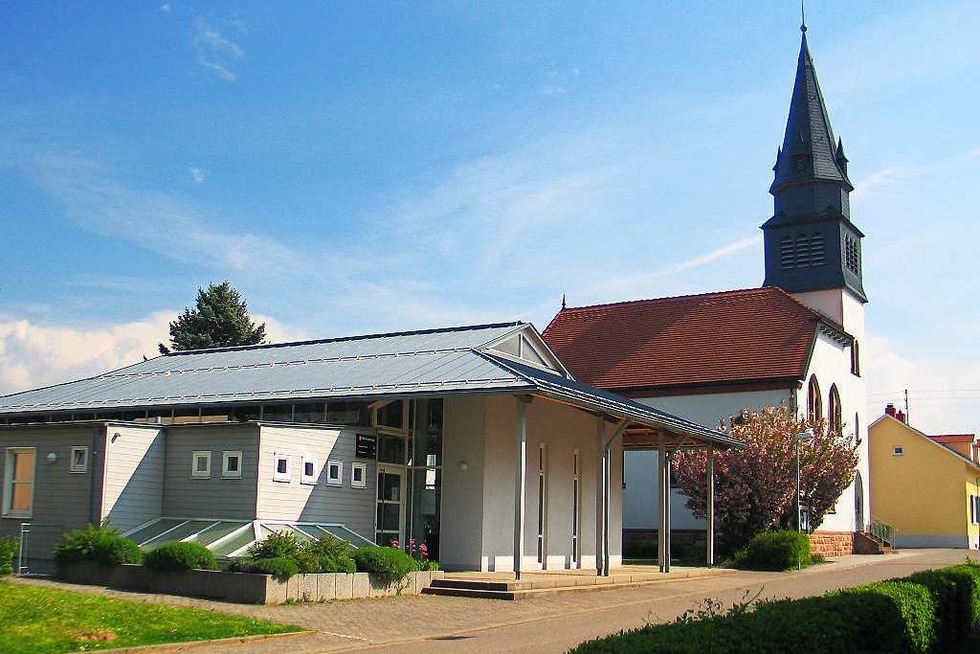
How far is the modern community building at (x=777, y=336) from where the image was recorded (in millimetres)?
40375

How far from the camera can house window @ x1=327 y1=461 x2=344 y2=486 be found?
22.1 m

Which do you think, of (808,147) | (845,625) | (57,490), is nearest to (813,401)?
(808,147)

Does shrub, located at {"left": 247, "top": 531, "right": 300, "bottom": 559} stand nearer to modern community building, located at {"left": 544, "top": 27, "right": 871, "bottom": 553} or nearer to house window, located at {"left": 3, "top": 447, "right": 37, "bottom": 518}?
house window, located at {"left": 3, "top": 447, "right": 37, "bottom": 518}

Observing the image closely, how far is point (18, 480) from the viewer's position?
22.3m

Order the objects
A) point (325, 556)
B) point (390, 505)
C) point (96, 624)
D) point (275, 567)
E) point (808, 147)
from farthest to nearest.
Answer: point (808, 147) < point (390, 505) < point (325, 556) < point (275, 567) < point (96, 624)

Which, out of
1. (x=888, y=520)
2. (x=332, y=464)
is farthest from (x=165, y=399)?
(x=888, y=520)

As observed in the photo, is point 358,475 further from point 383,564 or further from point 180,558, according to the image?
point 180,558

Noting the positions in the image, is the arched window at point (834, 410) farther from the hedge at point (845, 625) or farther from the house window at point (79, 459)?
the house window at point (79, 459)

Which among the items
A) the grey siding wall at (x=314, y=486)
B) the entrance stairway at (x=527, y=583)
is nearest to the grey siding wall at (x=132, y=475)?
the grey siding wall at (x=314, y=486)

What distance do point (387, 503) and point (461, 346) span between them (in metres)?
4.83

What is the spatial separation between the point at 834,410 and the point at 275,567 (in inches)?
1287

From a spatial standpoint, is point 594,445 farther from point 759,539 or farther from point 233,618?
point 233,618

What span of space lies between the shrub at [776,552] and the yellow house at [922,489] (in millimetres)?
26697

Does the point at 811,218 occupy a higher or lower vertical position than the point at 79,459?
higher
